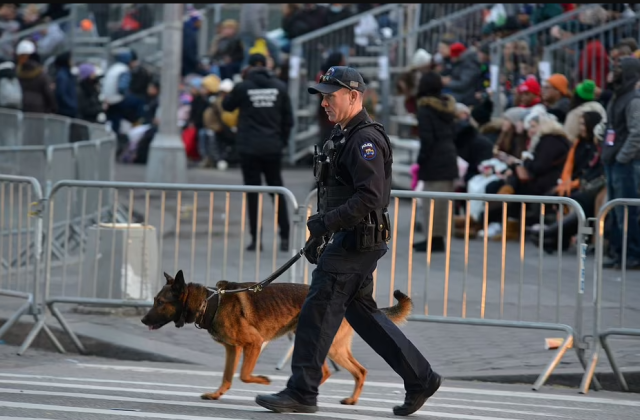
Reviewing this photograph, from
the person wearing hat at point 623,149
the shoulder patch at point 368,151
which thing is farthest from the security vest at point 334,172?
the person wearing hat at point 623,149

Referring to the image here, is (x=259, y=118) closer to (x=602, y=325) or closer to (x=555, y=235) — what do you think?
(x=555, y=235)

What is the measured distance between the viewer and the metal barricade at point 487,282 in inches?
314

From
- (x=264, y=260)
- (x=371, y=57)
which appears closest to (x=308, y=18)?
(x=371, y=57)

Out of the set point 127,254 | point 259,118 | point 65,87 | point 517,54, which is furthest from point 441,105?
point 65,87

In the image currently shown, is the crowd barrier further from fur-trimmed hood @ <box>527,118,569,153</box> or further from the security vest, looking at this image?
fur-trimmed hood @ <box>527,118,569,153</box>

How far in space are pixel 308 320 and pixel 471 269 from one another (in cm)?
464

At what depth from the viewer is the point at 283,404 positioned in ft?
20.8

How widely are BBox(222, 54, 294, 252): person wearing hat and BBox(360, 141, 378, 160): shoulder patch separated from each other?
6906 millimetres

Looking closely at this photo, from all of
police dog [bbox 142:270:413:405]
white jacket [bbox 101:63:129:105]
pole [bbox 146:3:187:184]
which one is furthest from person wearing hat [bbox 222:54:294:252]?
white jacket [bbox 101:63:129:105]

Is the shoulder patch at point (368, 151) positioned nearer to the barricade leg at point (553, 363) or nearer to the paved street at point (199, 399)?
the paved street at point (199, 399)

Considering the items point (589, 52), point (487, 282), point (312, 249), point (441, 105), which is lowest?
point (487, 282)

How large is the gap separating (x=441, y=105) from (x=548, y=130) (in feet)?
4.41

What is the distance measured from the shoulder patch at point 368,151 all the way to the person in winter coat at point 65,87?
16.6m

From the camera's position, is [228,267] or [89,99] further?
[89,99]
